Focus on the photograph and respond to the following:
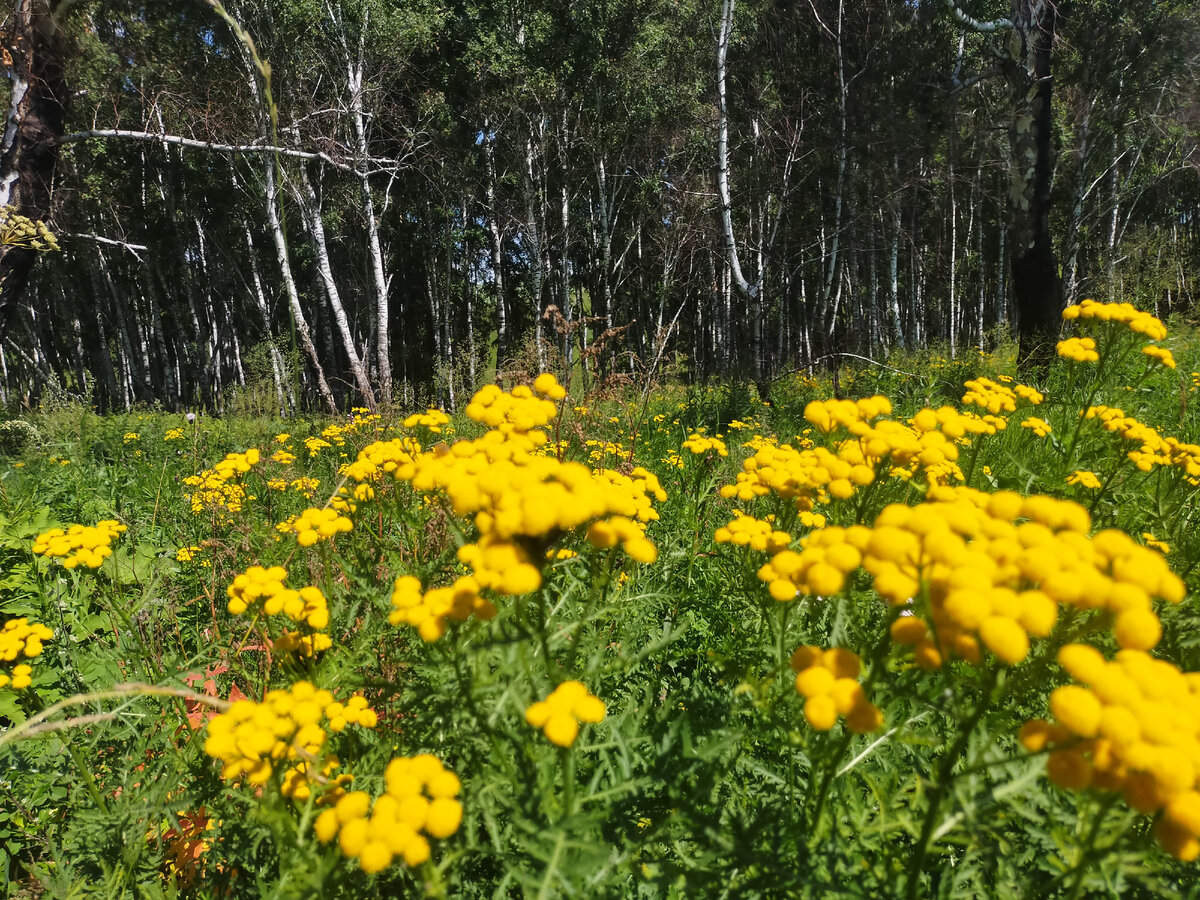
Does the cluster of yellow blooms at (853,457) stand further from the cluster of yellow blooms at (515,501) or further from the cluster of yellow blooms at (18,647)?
the cluster of yellow blooms at (18,647)

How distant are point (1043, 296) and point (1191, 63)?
786 inches

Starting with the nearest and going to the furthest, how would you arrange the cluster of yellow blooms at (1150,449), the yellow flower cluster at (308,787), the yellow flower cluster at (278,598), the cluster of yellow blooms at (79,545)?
the yellow flower cluster at (308,787) < the yellow flower cluster at (278,598) < the cluster of yellow blooms at (79,545) < the cluster of yellow blooms at (1150,449)

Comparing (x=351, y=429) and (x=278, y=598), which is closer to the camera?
(x=278, y=598)

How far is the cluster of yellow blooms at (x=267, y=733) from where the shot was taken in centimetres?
107

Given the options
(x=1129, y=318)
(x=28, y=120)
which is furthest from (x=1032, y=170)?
(x=28, y=120)

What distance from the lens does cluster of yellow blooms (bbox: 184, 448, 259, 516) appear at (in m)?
3.26

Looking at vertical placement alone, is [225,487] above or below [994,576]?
below

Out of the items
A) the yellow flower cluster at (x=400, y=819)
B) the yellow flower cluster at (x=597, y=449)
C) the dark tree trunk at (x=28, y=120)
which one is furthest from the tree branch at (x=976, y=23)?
the dark tree trunk at (x=28, y=120)

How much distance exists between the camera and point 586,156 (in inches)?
825

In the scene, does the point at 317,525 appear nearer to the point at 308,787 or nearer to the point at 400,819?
the point at 308,787

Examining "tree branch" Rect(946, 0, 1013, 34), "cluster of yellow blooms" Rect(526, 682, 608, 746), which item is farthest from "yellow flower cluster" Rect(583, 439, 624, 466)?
"tree branch" Rect(946, 0, 1013, 34)

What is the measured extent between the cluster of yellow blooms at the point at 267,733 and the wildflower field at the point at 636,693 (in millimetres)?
11

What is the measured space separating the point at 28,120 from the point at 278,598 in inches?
324

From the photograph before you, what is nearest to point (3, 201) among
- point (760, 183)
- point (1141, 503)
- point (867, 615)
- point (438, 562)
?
point (438, 562)
